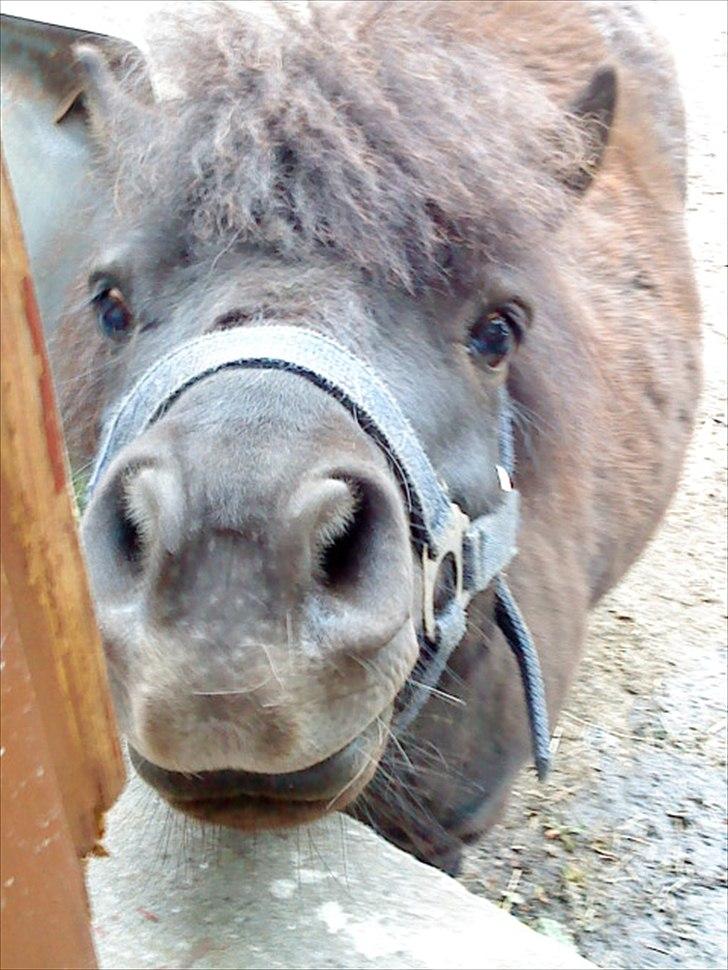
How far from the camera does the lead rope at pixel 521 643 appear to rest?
1.91 metres

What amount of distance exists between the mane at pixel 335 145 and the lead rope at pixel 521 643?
0.34 m

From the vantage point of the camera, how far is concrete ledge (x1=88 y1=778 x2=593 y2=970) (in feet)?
4.39

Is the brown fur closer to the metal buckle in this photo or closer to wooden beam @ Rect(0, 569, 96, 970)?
the metal buckle

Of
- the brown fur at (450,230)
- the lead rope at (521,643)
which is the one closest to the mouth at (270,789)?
the brown fur at (450,230)

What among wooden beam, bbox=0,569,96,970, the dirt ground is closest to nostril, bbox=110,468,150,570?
wooden beam, bbox=0,569,96,970

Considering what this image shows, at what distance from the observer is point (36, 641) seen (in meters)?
0.59

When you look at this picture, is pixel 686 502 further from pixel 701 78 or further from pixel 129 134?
pixel 701 78

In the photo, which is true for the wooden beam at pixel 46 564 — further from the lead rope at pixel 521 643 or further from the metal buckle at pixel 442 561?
the lead rope at pixel 521 643

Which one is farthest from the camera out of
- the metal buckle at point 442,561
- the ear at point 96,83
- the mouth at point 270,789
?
the ear at point 96,83

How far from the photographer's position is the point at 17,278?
1.80 ft

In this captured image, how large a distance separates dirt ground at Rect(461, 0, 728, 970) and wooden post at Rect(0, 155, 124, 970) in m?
2.34

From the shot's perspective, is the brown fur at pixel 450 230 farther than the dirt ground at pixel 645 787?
No

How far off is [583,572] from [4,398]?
215 centimetres

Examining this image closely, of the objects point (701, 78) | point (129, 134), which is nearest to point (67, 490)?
point (129, 134)
